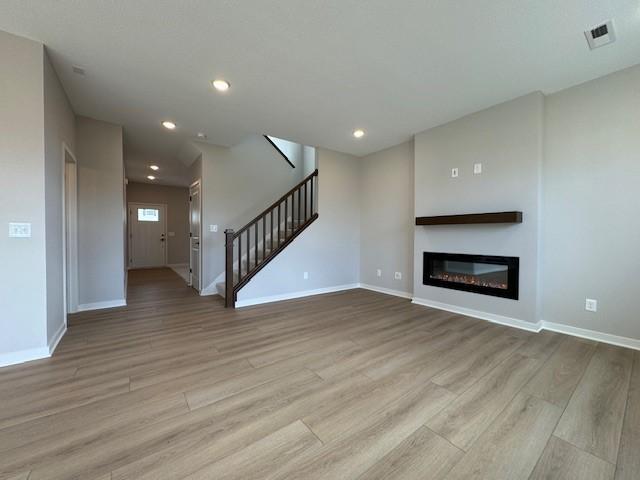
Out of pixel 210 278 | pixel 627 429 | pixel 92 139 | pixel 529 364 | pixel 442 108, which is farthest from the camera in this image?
pixel 210 278

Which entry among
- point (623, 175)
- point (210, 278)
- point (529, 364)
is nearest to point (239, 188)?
point (210, 278)

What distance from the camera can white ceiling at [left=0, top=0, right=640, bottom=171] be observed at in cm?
189

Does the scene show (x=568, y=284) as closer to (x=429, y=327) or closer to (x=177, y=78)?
(x=429, y=327)

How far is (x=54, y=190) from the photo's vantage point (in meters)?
2.56

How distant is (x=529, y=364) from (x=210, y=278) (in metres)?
4.73

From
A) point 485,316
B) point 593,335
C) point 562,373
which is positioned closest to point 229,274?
point 485,316

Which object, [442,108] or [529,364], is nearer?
[529,364]

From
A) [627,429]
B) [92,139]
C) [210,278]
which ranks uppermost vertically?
[92,139]

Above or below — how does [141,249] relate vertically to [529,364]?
above

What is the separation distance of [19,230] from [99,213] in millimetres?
1861

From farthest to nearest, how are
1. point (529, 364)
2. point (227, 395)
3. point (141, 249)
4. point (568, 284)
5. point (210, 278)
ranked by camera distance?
point (141, 249), point (210, 278), point (568, 284), point (529, 364), point (227, 395)

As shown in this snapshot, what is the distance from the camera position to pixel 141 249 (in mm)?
8336

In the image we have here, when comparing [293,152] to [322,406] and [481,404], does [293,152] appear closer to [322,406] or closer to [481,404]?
[322,406]

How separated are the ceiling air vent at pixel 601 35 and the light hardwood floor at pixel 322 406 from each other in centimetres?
273
